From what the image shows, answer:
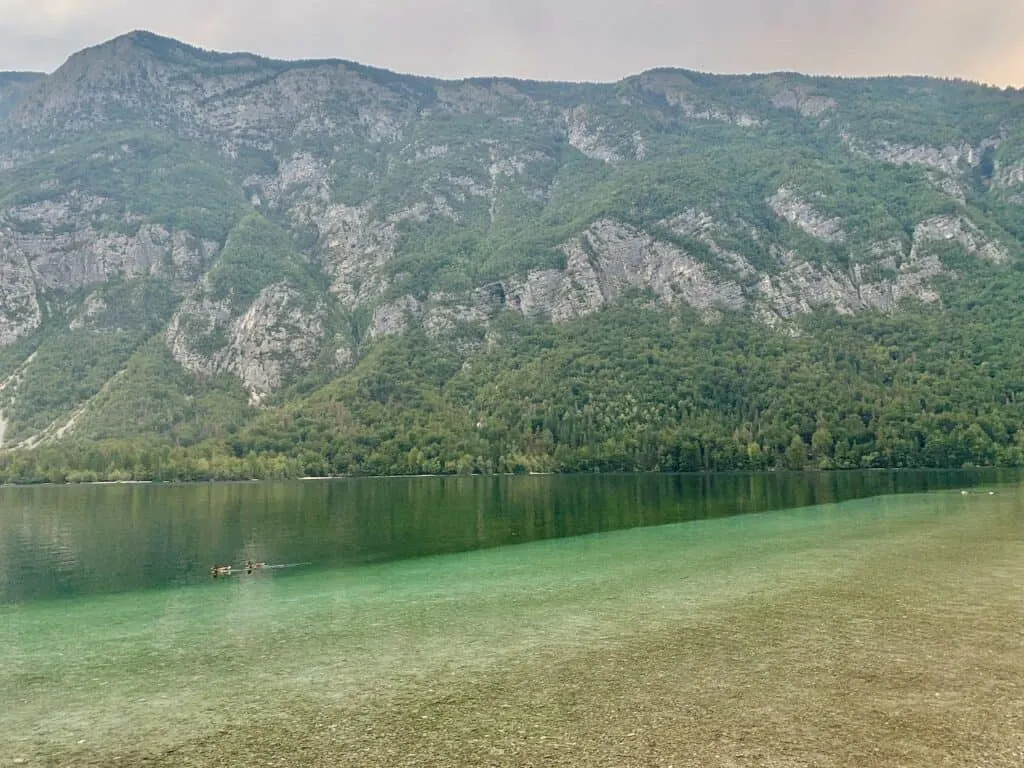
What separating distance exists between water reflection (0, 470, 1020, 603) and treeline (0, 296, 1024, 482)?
44421 mm

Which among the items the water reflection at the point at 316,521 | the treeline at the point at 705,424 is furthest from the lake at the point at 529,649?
the treeline at the point at 705,424

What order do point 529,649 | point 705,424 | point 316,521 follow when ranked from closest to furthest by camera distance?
1. point 529,649
2. point 316,521
3. point 705,424

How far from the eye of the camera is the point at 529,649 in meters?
23.5

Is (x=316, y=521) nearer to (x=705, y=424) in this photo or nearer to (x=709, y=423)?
(x=705, y=424)

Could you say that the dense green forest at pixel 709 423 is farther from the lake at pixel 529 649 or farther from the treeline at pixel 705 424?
the lake at pixel 529 649

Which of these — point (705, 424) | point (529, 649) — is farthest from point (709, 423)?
point (529, 649)

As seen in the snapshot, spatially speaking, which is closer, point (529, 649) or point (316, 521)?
point (529, 649)

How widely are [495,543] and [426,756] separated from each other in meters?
37.8

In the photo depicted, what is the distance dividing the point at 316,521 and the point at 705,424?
404 feet

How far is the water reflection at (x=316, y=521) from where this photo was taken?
45844mm

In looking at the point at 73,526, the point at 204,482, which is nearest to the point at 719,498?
the point at 73,526

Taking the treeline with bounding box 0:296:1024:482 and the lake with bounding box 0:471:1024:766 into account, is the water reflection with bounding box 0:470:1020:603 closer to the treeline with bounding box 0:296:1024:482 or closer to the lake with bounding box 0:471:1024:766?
the lake with bounding box 0:471:1024:766

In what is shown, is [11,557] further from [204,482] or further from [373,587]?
[204,482]

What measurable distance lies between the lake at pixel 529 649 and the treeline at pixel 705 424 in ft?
356
